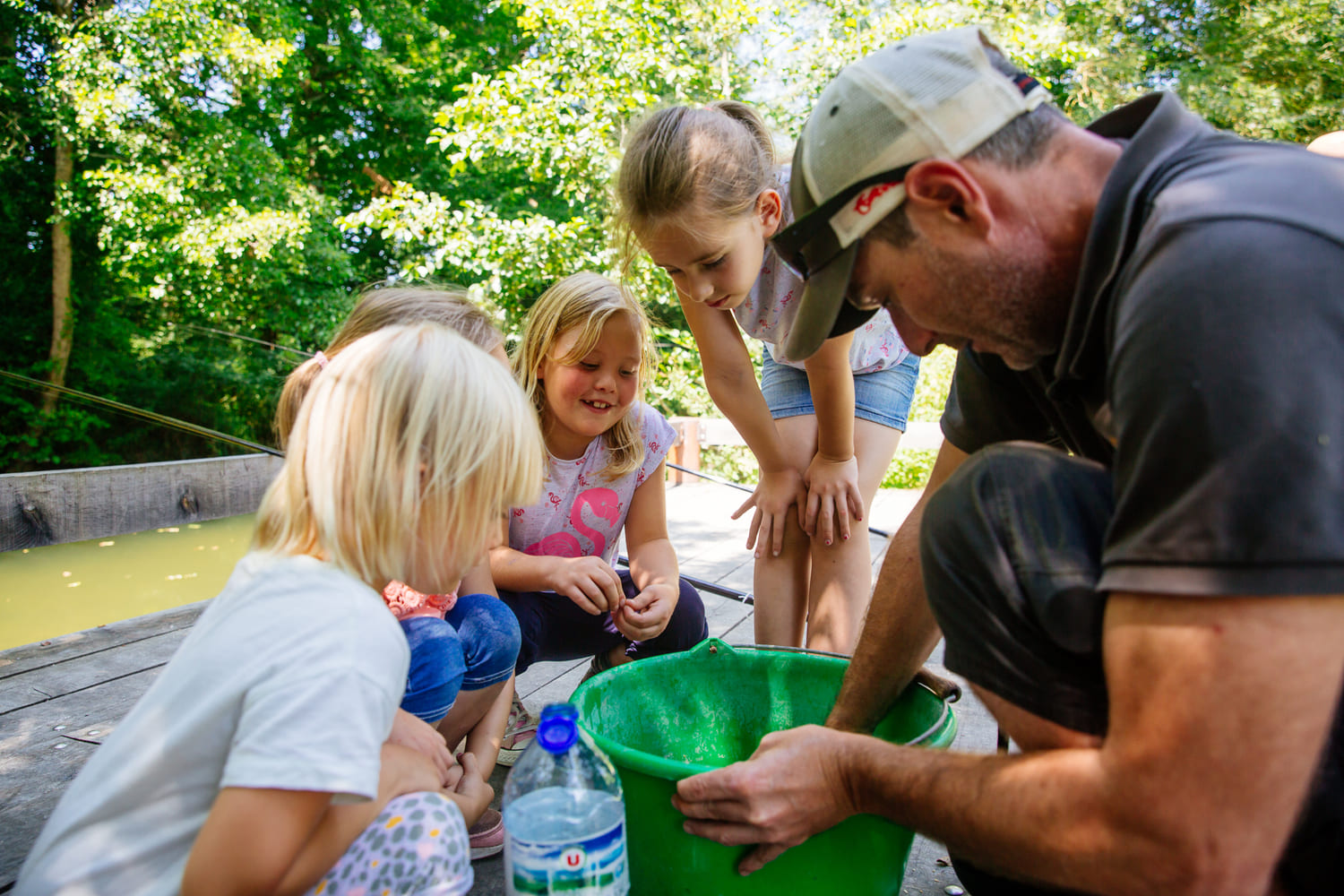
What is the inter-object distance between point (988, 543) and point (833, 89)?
0.54 meters

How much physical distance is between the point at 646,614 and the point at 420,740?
1.86 feet

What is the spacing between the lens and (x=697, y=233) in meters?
1.66

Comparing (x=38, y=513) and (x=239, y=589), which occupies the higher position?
(x=239, y=589)

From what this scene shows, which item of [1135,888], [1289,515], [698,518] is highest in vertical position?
[1289,515]

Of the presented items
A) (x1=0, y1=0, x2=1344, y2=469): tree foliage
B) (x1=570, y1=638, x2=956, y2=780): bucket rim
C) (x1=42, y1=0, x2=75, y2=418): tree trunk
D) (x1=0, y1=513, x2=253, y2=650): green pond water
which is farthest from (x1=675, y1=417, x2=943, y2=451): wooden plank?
(x1=570, y1=638, x2=956, y2=780): bucket rim

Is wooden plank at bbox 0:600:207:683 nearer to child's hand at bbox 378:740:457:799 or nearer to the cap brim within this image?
child's hand at bbox 378:740:457:799

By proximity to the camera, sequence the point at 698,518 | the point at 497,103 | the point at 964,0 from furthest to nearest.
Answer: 1. the point at 964,0
2. the point at 497,103
3. the point at 698,518

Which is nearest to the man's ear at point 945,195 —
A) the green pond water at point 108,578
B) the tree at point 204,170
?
the green pond water at point 108,578

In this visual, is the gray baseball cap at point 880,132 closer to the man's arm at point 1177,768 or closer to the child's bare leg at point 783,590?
the man's arm at point 1177,768

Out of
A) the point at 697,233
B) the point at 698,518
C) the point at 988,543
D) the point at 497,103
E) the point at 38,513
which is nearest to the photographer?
the point at 988,543

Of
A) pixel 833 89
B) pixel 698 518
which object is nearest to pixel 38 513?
pixel 698 518

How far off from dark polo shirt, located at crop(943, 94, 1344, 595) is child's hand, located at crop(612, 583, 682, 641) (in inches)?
40.4

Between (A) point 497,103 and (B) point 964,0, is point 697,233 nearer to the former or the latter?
(A) point 497,103

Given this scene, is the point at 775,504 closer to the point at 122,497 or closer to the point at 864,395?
the point at 864,395
